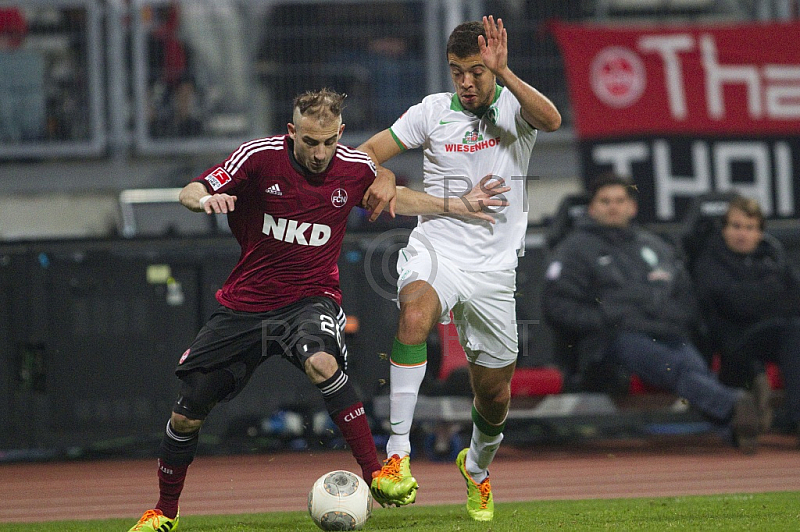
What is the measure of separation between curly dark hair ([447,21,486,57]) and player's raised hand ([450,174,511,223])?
69 cm

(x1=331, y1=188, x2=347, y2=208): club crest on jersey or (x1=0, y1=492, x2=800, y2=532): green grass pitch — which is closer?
(x1=0, y1=492, x2=800, y2=532): green grass pitch

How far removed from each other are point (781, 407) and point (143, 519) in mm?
6224

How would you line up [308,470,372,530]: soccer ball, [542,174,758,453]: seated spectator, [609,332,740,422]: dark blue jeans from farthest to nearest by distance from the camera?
[542,174,758,453]: seated spectator < [609,332,740,422]: dark blue jeans < [308,470,372,530]: soccer ball

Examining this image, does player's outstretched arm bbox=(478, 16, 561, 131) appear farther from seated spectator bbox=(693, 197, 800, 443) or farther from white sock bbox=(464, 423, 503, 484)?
seated spectator bbox=(693, 197, 800, 443)

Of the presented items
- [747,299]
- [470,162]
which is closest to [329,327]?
[470,162]

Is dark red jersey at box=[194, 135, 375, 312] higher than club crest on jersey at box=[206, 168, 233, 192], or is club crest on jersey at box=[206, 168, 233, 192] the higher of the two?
club crest on jersey at box=[206, 168, 233, 192]

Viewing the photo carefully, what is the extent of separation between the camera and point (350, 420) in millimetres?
5582

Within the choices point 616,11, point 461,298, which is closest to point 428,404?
point 461,298

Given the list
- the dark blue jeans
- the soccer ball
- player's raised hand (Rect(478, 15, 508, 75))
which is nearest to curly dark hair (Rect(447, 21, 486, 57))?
player's raised hand (Rect(478, 15, 508, 75))

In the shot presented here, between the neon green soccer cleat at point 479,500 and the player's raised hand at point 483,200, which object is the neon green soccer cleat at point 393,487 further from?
the player's raised hand at point 483,200

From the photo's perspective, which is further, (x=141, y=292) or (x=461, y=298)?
(x=141, y=292)

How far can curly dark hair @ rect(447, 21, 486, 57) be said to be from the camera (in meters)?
5.75

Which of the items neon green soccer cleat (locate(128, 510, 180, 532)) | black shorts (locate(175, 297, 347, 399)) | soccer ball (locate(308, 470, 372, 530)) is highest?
black shorts (locate(175, 297, 347, 399))

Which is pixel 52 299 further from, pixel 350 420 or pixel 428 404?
pixel 350 420
